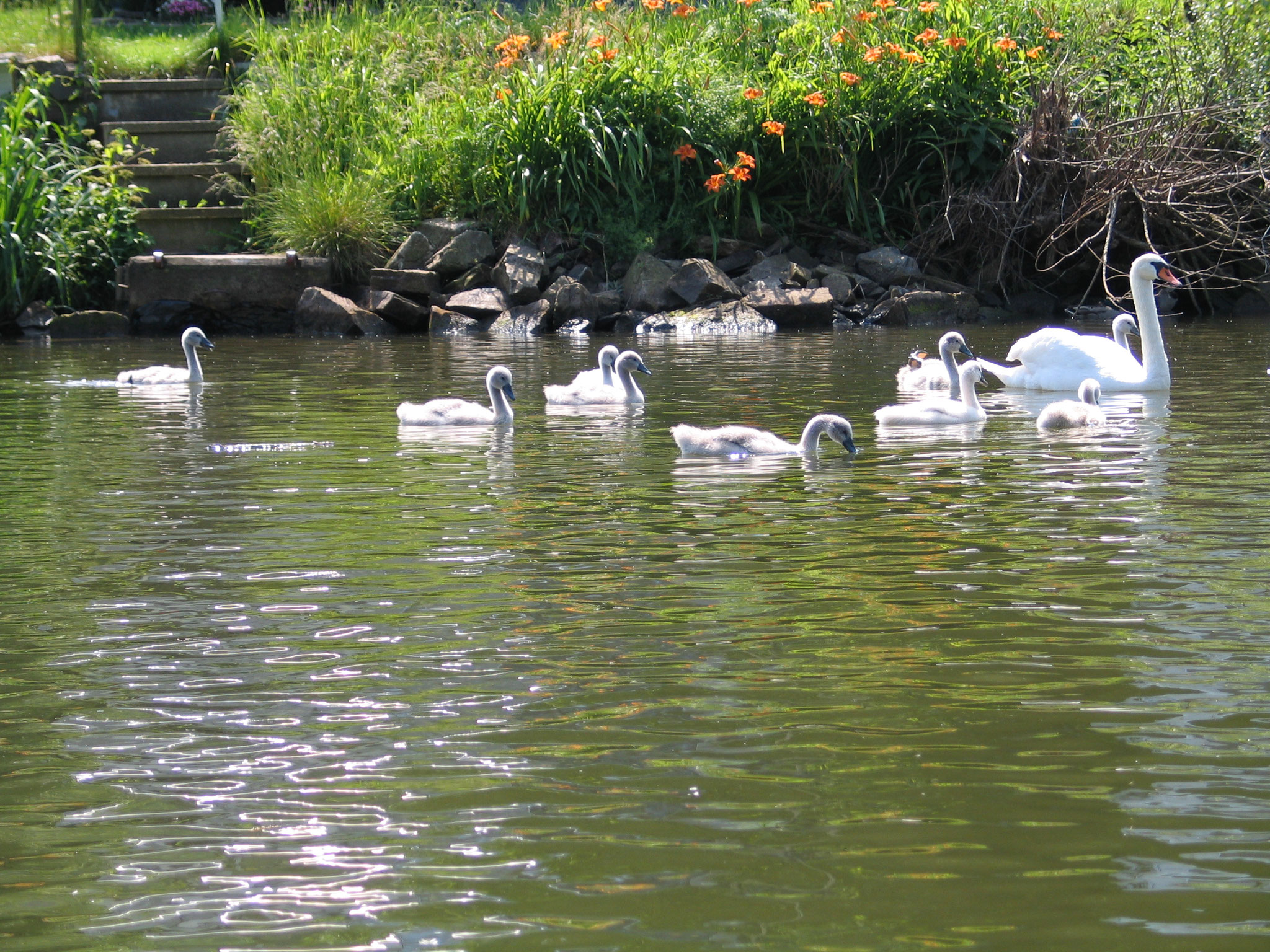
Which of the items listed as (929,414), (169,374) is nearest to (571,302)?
(169,374)

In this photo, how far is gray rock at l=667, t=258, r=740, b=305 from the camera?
53.1 ft

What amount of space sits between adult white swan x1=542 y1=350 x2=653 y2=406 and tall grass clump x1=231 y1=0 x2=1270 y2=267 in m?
6.95

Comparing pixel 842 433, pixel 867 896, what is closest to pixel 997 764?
pixel 867 896

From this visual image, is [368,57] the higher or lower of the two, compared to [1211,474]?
higher

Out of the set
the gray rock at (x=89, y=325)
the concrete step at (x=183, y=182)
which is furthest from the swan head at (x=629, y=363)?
the concrete step at (x=183, y=182)

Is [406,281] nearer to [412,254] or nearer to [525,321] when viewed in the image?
[412,254]

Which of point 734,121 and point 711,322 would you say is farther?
point 734,121

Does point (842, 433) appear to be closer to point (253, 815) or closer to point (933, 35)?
point (253, 815)

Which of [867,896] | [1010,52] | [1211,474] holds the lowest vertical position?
[867,896]

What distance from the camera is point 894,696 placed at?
12.9 ft

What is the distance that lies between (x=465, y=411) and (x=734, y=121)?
933 cm

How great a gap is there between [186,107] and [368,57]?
242 cm

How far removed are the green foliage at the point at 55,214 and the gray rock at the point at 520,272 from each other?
14.2 ft

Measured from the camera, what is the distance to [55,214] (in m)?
17.0
